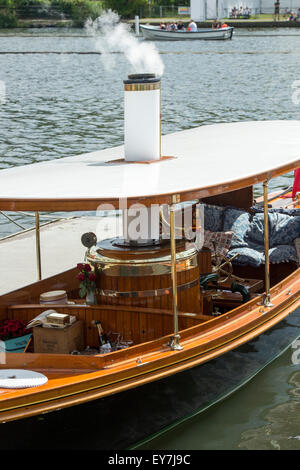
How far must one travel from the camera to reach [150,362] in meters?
6.11

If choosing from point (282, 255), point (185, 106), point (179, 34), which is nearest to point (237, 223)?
point (282, 255)

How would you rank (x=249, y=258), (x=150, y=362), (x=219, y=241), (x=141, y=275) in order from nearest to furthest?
1. (x=150, y=362)
2. (x=141, y=275)
3. (x=249, y=258)
4. (x=219, y=241)

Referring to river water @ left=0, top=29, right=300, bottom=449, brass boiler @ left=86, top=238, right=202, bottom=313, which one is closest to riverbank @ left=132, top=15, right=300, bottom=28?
river water @ left=0, top=29, right=300, bottom=449

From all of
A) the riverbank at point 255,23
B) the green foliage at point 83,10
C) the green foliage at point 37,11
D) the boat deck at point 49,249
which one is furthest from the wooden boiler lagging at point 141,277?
the riverbank at point 255,23

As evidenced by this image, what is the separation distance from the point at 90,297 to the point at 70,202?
1482mm

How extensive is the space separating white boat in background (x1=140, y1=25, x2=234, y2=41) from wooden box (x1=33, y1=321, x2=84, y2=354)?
216ft

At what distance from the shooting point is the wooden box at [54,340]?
6664 mm

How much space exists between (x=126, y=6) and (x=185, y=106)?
179 feet

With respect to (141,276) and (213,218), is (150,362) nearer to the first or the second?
(141,276)
